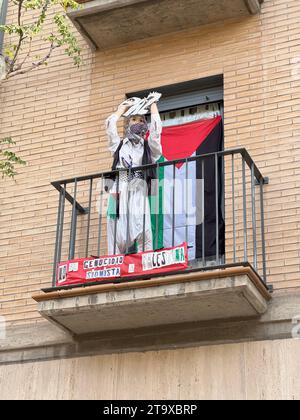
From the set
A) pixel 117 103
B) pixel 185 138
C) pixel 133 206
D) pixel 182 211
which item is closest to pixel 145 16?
pixel 117 103

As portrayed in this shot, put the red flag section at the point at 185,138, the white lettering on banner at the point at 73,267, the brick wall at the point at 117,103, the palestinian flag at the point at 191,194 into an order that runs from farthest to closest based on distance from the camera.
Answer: the red flag section at the point at 185,138
the palestinian flag at the point at 191,194
the brick wall at the point at 117,103
the white lettering on banner at the point at 73,267

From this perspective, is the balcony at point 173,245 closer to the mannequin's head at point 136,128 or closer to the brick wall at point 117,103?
the brick wall at point 117,103

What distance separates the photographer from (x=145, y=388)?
899cm

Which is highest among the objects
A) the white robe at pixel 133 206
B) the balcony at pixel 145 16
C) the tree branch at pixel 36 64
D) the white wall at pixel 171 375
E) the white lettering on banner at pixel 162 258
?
the balcony at pixel 145 16

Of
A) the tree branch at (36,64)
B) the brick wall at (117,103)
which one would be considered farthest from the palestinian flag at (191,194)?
the tree branch at (36,64)

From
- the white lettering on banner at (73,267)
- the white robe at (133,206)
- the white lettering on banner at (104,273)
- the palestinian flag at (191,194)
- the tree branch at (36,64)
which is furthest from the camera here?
the tree branch at (36,64)

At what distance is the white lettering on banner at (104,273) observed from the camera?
29.4 feet

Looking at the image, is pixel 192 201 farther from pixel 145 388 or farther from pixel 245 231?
pixel 145 388

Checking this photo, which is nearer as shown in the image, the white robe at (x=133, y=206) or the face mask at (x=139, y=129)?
the white robe at (x=133, y=206)

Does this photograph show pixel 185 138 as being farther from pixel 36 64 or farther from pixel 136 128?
pixel 36 64

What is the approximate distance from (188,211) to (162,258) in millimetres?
1208

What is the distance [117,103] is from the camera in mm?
11172

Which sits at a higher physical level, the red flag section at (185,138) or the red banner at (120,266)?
the red flag section at (185,138)

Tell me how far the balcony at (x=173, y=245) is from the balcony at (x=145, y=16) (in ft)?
6.44
